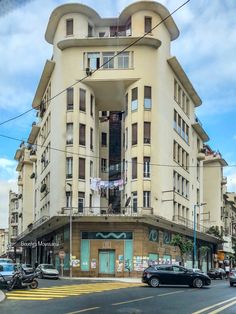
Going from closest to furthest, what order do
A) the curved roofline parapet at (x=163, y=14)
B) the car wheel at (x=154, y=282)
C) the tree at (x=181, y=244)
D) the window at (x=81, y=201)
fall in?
1. the curved roofline parapet at (x=163, y=14)
2. the car wheel at (x=154, y=282)
3. the window at (x=81, y=201)
4. the tree at (x=181, y=244)

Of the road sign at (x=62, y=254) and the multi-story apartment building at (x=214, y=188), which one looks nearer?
the road sign at (x=62, y=254)

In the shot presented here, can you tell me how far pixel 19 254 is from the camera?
387 feet

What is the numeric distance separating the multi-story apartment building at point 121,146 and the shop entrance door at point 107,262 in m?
0.10

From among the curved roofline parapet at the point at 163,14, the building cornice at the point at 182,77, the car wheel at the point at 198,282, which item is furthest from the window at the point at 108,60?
the car wheel at the point at 198,282

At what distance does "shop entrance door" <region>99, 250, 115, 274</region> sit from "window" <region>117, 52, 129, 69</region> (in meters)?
20.2

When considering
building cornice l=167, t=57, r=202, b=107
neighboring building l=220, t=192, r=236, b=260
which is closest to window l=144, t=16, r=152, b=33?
building cornice l=167, t=57, r=202, b=107

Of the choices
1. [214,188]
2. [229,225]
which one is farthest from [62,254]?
[229,225]

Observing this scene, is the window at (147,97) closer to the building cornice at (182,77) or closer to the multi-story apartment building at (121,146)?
the multi-story apartment building at (121,146)

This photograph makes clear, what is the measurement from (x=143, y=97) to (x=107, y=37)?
25.0ft

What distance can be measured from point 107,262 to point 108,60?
69.6 ft

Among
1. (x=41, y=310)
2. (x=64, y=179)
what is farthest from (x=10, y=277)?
(x=64, y=179)

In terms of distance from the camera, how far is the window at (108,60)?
59.9 meters

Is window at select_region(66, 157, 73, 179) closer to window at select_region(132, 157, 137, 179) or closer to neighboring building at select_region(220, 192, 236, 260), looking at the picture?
window at select_region(132, 157, 137, 179)

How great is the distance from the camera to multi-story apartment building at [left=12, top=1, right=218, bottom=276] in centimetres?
5697
